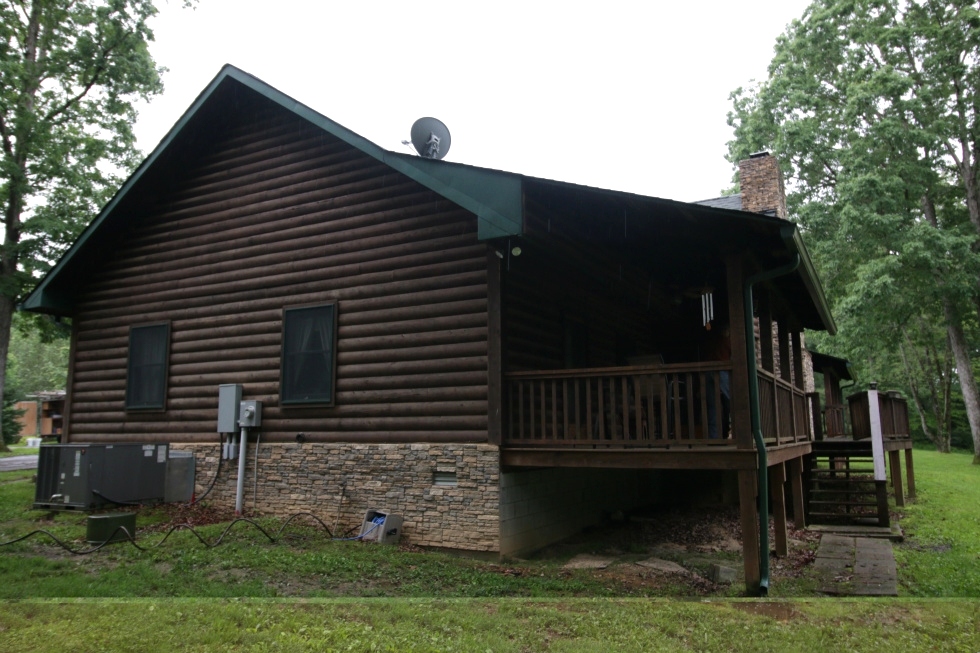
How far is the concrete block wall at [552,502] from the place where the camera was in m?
9.21

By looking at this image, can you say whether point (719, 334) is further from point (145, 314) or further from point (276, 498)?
point (145, 314)

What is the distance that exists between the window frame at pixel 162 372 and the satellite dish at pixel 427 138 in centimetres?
533

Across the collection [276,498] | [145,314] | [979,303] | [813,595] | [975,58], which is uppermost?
[975,58]

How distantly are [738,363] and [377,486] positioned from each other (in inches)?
199

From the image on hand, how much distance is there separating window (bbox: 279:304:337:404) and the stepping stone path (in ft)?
22.9

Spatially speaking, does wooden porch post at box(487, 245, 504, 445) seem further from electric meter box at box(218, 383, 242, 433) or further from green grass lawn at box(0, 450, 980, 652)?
electric meter box at box(218, 383, 242, 433)

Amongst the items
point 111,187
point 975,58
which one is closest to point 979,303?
point 975,58

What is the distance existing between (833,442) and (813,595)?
24.1 feet

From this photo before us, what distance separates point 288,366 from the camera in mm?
11062

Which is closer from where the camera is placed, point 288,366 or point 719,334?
point 288,366

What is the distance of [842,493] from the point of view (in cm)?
1387

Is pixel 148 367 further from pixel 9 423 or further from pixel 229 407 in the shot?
pixel 9 423

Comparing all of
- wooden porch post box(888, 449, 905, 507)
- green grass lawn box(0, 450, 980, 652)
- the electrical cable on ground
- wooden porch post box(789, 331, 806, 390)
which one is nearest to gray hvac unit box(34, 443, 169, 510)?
green grass lawn box(0, 450, 980, 652)

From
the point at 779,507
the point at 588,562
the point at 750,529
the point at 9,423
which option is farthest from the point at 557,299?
the point at 9,423
